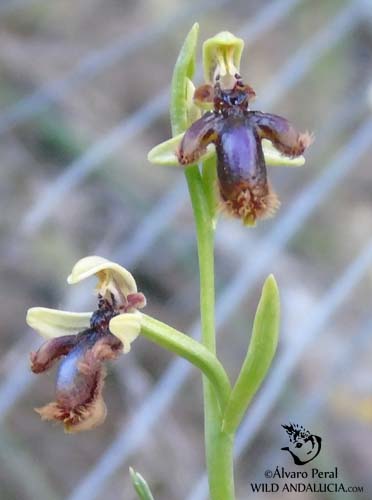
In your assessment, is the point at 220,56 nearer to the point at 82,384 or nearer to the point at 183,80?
the point at 183,80

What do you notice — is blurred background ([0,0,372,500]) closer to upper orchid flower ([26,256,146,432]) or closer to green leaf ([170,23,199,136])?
upper orchid flower ([26,256,146,432])

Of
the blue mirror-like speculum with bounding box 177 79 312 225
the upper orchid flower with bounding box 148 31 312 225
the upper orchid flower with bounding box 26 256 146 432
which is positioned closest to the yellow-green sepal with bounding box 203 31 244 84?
the upper orchid flower with bounding box 148 31 312 225

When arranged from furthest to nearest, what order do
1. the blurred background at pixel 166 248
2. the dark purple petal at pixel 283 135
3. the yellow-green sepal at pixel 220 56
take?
1. the blurred background at pixel 166 248
2. the yellow-green sepal at pixel 220 56
3. the dark purple petal at pixel 283 135

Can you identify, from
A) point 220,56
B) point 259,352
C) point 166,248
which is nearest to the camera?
point 259,352

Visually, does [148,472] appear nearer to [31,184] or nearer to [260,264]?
[260,264]

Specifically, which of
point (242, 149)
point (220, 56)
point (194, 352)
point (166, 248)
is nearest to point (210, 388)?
point (194, 352)

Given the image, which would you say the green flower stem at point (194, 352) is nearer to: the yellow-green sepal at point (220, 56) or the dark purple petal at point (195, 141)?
the dark purple petal at point (195, 141)

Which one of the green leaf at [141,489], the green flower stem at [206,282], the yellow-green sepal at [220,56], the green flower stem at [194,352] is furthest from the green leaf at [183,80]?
the green leaf at [141,489]
